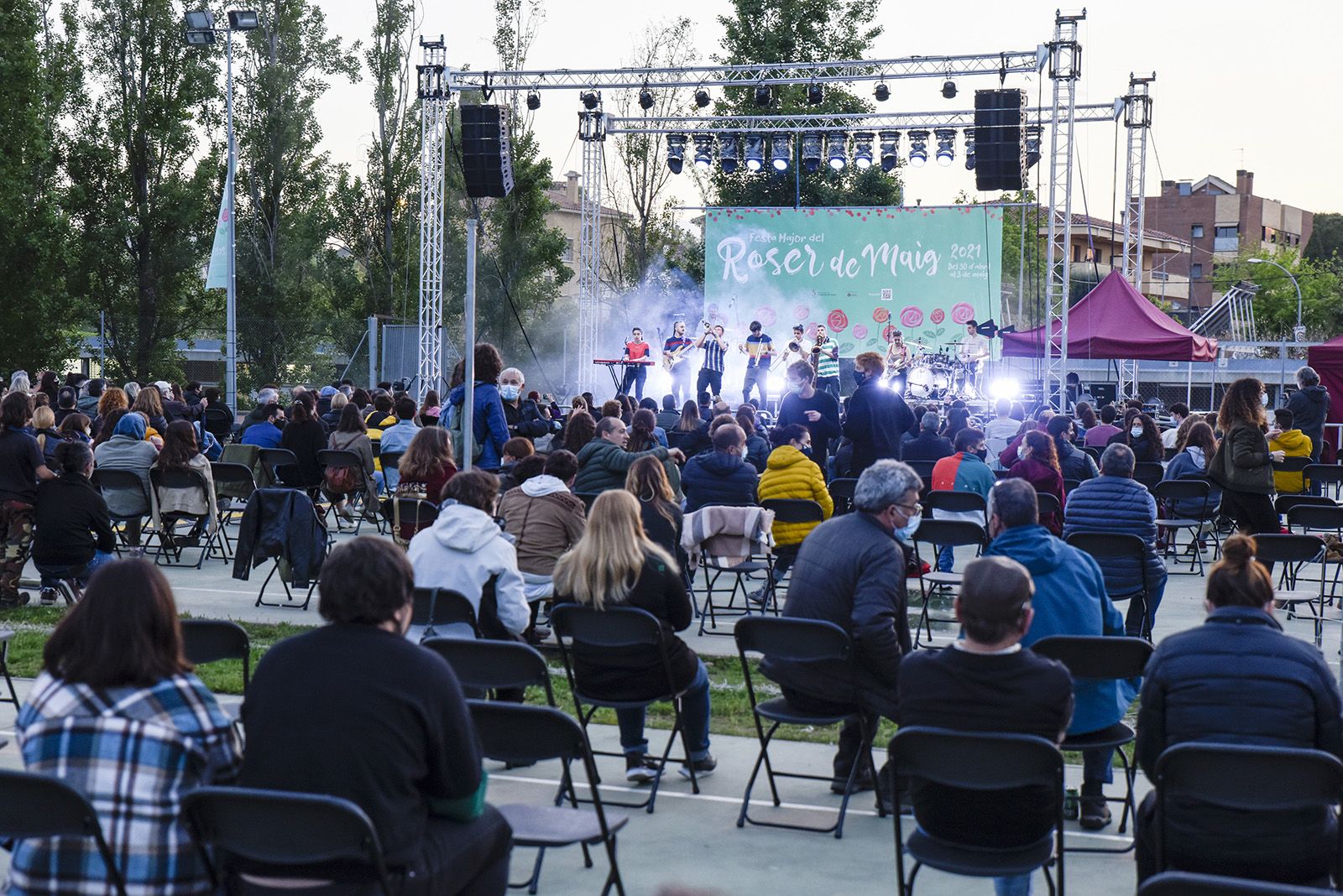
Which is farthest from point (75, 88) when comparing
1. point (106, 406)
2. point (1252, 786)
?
point (1252, 786)

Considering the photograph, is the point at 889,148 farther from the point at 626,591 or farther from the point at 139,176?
the point at 626,591

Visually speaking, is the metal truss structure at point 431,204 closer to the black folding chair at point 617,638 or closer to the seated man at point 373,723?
the black folding chair at point 617,638

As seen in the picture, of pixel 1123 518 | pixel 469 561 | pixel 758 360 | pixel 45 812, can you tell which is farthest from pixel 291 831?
pixel 758 360

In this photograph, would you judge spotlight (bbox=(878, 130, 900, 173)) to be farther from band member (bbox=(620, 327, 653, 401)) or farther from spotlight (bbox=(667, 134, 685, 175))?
band member (bbox=(620, 327, 653, 401))

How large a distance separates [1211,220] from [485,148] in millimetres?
69955

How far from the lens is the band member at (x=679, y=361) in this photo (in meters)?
24.3

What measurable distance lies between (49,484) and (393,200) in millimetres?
24114

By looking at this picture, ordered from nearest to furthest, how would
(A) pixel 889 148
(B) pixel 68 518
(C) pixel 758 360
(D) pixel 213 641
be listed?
(D) pixel 213 641, (B) pixel 68 518, (A) pixel 889 148, (C) pixel 758 360

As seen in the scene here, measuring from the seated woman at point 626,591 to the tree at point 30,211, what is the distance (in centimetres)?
2028

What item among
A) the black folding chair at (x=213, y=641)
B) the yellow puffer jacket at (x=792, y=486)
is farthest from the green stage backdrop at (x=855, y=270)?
the black folding chair at (x=213, y=641)

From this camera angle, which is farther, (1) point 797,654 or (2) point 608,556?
(2) point 608,556

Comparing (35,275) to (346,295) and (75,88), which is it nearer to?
(75,88)

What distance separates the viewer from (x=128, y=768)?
3.00 meters

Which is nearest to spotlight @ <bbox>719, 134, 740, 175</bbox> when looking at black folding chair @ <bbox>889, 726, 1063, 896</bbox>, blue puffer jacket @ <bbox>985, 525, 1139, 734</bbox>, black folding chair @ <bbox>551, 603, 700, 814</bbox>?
black folding chair @ <bbox>551, 603, 700, 814</bbox>
